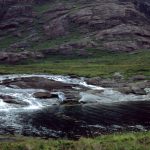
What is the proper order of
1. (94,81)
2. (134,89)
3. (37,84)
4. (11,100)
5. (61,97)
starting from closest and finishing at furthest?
1. (11,100)
2. (61,97)
3. (134,89)
4. (37,84)
5. (94,81)

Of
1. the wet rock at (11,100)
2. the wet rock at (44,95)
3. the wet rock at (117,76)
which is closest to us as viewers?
the wet rock at (11,100)

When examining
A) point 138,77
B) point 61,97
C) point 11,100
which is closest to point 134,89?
point 138,77

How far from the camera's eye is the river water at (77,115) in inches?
2382

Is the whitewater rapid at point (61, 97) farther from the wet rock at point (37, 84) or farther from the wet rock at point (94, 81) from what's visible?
the wet rock at point (94, 81)

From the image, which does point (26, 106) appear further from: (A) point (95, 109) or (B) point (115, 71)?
(B) point (115, 71)

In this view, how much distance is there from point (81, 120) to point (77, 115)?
672 cm

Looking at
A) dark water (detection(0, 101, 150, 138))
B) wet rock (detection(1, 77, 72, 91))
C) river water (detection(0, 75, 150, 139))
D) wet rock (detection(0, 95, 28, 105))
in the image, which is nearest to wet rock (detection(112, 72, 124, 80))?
river water (detection(0, 75, 150, 139))

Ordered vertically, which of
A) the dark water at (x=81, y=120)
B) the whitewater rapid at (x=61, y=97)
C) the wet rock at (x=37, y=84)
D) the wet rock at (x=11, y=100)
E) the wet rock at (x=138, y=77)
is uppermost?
the dark water at (x=81, y=120)

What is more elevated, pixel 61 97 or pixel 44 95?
pixel 44 95

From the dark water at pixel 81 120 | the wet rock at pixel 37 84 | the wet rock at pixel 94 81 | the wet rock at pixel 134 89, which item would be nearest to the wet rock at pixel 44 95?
the dark water at pixel 81 120

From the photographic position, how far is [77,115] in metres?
77.2

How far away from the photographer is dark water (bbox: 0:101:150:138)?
2331 inches

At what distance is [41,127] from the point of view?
62500 millimetres

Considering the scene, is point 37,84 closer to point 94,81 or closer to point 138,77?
point 94,81
